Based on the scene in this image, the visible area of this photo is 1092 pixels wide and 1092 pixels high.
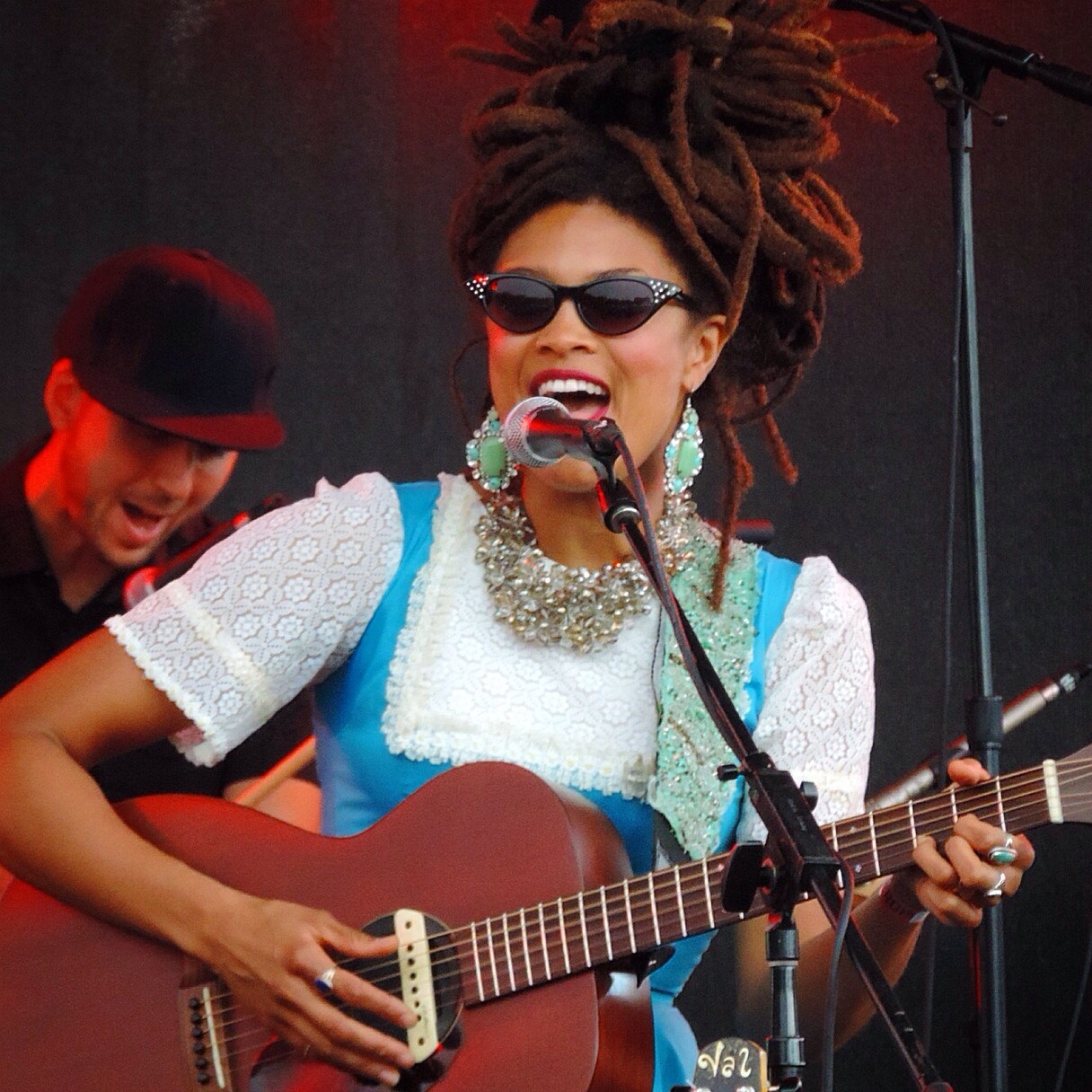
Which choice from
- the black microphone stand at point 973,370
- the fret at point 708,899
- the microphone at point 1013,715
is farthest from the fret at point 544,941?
the microphone at point 1013,715

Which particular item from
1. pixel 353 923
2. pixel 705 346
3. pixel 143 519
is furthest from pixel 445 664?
pixel 143 519

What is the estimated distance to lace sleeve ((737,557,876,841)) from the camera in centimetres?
237

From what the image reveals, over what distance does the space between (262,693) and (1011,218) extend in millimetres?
2292

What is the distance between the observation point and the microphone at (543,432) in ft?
6.51

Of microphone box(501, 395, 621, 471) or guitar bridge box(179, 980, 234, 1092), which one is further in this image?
guitar bridge box(179, 980, 234, 1092)

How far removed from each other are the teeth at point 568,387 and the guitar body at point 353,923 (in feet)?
1.69

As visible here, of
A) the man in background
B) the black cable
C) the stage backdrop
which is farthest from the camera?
the stage backdrop

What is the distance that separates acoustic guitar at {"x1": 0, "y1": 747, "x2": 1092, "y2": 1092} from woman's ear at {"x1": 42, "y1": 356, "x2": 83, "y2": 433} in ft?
3.68

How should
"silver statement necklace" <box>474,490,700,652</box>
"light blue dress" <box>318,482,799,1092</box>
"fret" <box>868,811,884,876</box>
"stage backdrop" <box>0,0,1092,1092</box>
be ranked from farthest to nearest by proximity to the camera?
1. "stage backdrop" <box>0,0,1092,1092</box>
2. "silver statement necklace" <box>474,490,700,652</box>
3. "light blue dress" <box>318,482,799,1092</box>
4. "fret" <box>868,811,884,876</box>

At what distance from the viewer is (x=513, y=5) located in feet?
12.8

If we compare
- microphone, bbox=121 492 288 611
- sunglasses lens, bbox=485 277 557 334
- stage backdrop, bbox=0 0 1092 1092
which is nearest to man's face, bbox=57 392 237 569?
microphone, bbox=121 492 288 611

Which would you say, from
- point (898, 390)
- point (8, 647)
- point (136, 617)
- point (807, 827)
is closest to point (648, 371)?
point (136, 617)

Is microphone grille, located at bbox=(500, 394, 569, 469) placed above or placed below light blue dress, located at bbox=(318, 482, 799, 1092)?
above

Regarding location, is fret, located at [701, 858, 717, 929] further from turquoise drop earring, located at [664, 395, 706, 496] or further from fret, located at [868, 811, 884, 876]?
turquoise drop earring, located at [664, 395, 706, 496]
